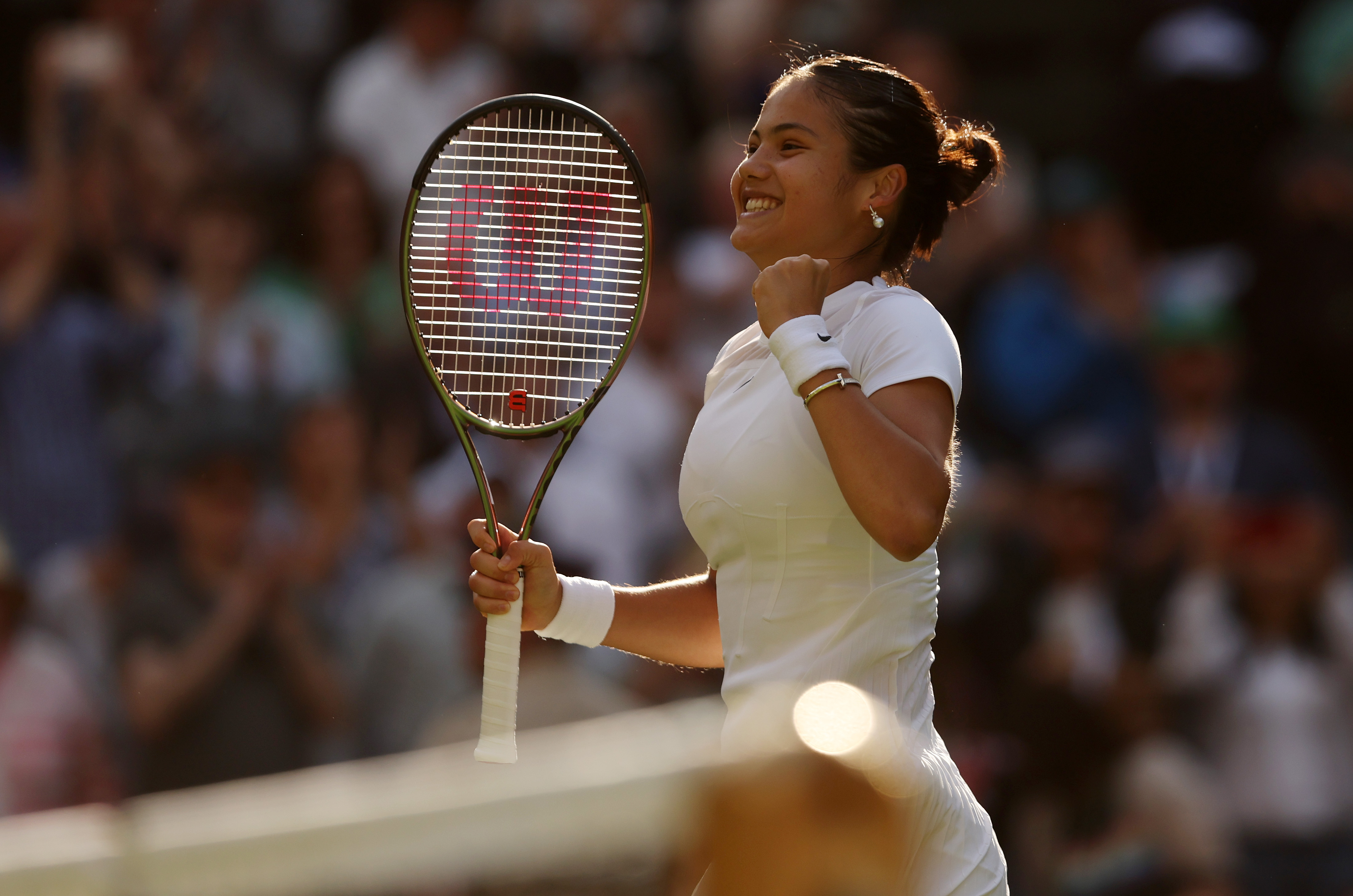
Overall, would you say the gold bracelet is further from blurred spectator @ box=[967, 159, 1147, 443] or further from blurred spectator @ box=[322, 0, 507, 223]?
blurred spectator @ box=[322, 0, 507, 223]

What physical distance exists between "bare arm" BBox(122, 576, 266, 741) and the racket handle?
129 inches

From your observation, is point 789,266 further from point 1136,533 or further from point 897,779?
point 1136,533

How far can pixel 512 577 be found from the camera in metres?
2.88

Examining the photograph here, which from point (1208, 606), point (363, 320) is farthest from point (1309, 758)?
point (363, 320)

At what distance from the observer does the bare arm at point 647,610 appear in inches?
114

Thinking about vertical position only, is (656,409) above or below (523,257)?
below

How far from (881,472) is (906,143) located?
0.65 metres

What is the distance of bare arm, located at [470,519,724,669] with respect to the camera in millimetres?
2904

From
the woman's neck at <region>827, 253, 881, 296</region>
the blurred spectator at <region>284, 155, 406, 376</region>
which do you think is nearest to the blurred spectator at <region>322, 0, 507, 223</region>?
the blurred spectator at <region>284, 155, 406, 376</region>

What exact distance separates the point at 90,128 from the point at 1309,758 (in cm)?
526

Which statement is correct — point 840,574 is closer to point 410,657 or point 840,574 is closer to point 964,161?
point 964,161

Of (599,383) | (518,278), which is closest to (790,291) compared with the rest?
(599,383)

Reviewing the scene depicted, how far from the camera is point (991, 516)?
6.55m

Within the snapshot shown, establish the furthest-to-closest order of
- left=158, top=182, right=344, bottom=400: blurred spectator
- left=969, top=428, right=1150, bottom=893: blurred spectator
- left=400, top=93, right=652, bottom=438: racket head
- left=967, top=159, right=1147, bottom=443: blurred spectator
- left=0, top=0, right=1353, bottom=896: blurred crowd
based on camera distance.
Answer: left=967, top=159, right=1147, bottom=443: blurred spectator → left=158, top=182, right=344, bottom=400: blurred spectator → left=0, top=0, right=1353, bottom=896: blurred crowd → left=969, top=428, right=1150, bottom=893: blurred spectator → left=400, top=93, right=652, bottom=438: racket head
